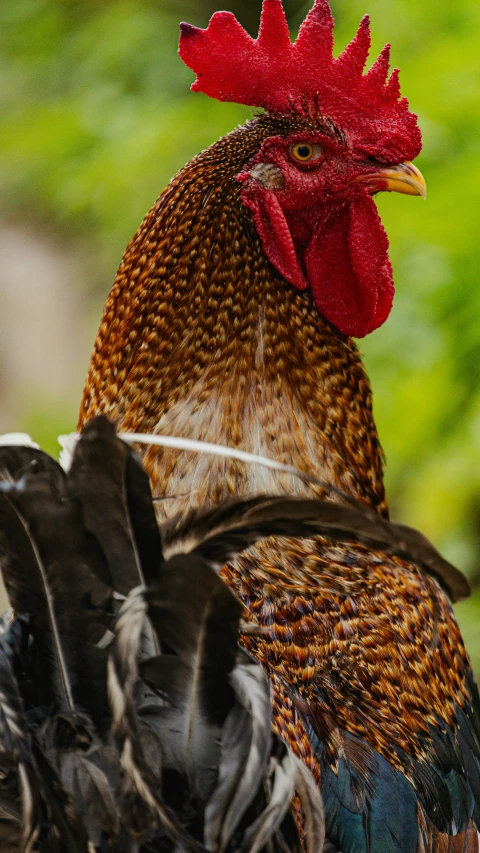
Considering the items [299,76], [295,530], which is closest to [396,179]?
[299,76]

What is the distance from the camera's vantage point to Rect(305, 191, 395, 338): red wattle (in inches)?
94.0

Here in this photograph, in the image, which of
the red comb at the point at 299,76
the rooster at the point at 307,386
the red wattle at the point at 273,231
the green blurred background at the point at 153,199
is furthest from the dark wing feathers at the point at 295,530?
the green blurred background at the point at 153,199

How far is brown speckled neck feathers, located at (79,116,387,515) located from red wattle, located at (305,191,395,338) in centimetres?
8

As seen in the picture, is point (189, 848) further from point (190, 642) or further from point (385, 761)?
point (385, 761)

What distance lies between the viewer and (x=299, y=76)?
2395mm

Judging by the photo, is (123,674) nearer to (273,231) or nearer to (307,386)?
(307,386)

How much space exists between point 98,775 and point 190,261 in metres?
1.12

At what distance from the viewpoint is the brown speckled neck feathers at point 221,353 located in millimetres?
2186

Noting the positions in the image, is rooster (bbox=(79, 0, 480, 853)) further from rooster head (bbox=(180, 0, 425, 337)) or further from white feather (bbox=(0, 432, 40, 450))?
white feather (bbox=(0, 432, 40, 450))

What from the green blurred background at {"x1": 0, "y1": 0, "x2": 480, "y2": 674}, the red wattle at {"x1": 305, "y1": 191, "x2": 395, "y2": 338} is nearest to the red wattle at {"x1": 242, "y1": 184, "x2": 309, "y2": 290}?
the red wattle at {"x1": 305, "y1": 191, "x2": 395, "y2": 338}

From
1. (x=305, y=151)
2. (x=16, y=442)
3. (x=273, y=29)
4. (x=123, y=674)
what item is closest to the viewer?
(x=123, y=674)

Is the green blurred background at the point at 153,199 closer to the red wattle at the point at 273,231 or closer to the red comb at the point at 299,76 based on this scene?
the red comb at the point at 299,76

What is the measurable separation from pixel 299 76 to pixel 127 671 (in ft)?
4.94

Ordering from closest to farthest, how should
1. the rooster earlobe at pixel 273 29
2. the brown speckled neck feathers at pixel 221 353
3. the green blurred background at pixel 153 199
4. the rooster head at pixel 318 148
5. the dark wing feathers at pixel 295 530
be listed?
the dark wing feathers at pixel 295 530, the brown speckled neck feathers at pixel 221 353, the rooster head at pixel 318 148, the rooster earlobe at pixel 273 29, the green blurred background at pixel 153 199
